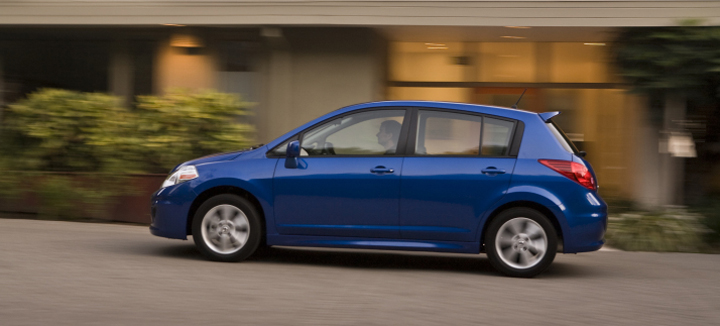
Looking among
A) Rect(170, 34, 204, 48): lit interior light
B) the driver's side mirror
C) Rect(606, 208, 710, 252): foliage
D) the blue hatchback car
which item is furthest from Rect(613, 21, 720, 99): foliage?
Rect(170, 34, 204, 48): lit interior light

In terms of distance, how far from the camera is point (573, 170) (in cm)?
727

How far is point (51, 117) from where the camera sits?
38.6ft

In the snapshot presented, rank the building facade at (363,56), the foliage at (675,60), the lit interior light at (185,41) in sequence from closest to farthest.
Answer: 1. the foliage at (675,60)
2. the building facade at (363,56)
3. the lit interior light at (185,41)

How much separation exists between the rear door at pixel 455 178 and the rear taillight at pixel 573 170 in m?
0.36

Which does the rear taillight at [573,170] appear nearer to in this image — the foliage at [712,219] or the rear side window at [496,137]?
the rear side window at [496,137]

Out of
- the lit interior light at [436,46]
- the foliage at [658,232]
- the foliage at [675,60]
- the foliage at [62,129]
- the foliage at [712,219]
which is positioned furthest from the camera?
the lit interior light at [436,46]

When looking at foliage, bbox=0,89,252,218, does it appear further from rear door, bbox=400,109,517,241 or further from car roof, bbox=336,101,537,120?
rear door, bbox=400,109,517,241

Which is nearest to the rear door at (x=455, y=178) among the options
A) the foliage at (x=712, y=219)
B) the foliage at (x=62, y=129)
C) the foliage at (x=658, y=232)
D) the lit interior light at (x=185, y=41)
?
the foliage at (x=658, y=232)

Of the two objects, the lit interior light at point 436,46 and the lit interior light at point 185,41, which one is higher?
the lit interior light at point 436,46

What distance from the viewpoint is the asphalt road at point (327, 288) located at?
18.3ft

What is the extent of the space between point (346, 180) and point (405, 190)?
56 centimetres

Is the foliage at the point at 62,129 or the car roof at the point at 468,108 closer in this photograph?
the car roof at the point at 468,108

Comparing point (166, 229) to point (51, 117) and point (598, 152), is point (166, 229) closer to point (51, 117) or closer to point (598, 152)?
point (51, 117)

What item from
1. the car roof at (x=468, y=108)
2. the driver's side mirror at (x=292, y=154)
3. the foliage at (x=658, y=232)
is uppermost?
the car roof at (x=468, y=108)
